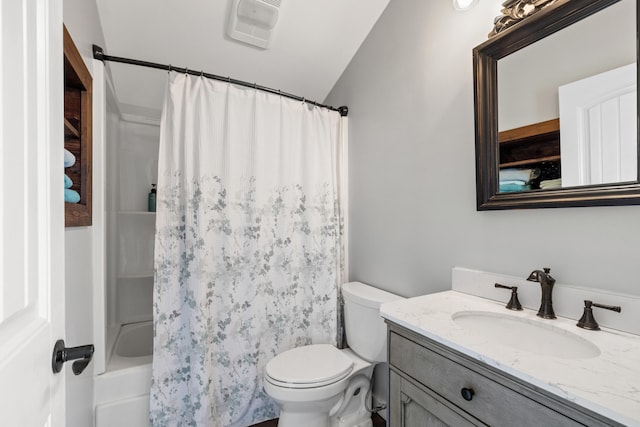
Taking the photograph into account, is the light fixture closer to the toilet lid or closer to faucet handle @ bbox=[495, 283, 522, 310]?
faucet handle @ bbox=[495, 283, 522, 310]

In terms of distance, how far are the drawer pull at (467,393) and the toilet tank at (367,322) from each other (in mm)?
780

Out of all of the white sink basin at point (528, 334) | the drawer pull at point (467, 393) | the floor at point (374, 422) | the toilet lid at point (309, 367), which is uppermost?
the white sink basin at point (528, 334)

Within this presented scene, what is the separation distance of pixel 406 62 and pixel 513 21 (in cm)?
58

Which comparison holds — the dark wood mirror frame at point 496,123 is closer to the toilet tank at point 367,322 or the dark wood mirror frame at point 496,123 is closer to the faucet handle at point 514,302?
the faucet handle at point 514,302

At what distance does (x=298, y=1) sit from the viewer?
170 cm

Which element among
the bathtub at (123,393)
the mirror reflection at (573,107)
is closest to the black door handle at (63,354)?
the bathtub at (123,393)

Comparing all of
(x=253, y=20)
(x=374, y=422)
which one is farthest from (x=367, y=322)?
(x=253, y=20)

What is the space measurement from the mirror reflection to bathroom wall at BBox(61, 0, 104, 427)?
1.67m

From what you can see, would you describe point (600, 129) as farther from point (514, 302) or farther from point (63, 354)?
point (63, 354)

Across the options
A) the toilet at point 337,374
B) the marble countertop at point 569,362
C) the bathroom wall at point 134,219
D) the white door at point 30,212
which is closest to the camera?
the white door at point 30,212

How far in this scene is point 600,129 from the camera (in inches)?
35.6

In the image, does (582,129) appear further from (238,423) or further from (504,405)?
(238,423)

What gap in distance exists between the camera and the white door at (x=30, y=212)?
0.40 m

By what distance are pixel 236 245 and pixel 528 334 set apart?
1.40 m
